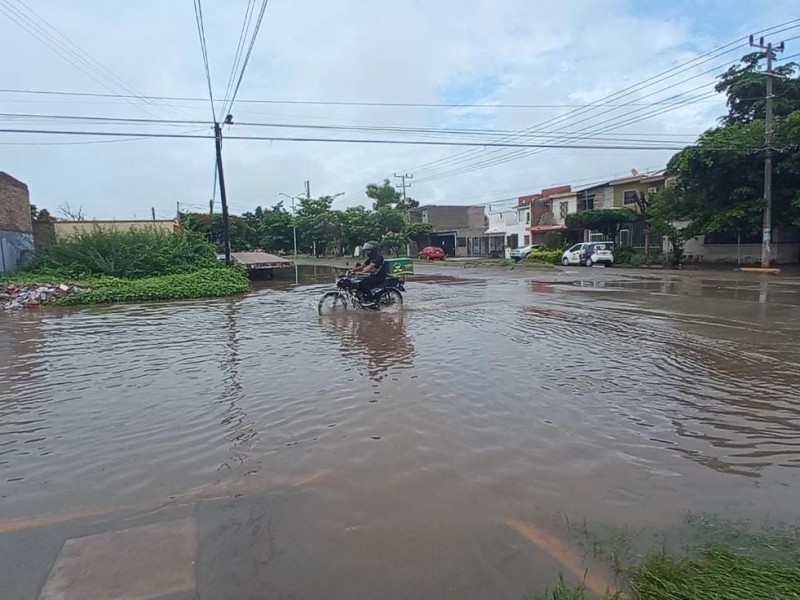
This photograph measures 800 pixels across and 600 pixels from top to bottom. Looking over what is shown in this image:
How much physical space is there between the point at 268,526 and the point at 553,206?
4790 cm

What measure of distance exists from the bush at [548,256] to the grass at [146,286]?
2416 cm

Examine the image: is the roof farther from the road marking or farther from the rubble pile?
the road marking

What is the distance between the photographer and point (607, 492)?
3.79 m

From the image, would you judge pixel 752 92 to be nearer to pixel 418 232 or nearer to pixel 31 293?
pixel 418 232

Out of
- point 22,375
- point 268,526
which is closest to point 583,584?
point 268,526

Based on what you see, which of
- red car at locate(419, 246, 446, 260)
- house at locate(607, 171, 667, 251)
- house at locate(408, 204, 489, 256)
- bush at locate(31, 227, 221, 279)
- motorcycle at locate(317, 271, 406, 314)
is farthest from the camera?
house at locate(408, 204, 489, 256)

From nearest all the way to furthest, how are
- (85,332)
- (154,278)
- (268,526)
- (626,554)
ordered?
(626,554) → (268,526) → (85,332) → (154,278)

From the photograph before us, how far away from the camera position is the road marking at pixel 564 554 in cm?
278

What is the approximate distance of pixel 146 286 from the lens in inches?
731

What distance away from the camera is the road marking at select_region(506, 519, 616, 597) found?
2775 millimetres

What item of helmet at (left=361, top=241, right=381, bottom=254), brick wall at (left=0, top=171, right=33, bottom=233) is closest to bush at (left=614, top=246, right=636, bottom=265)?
helmet at (left=361, top=241, right=381, bottom=254)

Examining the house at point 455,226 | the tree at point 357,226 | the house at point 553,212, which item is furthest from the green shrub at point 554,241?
the tree at point 357,226

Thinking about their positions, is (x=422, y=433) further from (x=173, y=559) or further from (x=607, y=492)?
(x=173, y=559)

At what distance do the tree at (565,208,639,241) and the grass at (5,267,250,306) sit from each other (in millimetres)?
24491
